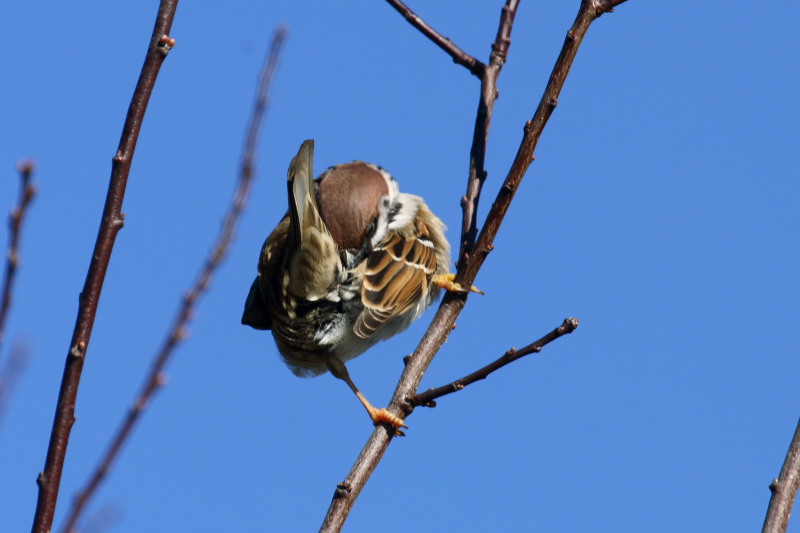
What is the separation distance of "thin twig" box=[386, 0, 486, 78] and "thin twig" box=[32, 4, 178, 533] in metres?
2.26

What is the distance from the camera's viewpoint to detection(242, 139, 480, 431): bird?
495cm

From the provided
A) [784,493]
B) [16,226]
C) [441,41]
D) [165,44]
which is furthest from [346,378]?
[16,226]

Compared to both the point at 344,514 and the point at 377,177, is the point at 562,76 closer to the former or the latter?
the point at 344,514

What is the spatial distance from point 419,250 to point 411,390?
6.57 feet

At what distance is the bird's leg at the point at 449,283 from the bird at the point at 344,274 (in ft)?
0.05

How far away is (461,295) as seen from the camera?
11.9 ft

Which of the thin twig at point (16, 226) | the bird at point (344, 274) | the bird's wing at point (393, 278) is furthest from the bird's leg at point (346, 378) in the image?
the thin twig at point (16, 226)

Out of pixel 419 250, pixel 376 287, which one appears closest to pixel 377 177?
pixel 419 250

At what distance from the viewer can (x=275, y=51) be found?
2.05m

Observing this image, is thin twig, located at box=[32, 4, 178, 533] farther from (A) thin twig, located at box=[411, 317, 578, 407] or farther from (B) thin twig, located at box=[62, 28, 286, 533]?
(A) thin twig, located at box=[411, 317, 578, 407]

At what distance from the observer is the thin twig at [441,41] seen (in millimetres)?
4211

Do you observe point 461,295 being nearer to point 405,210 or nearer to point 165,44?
point 165,44

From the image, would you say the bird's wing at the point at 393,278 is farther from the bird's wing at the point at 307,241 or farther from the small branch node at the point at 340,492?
the small branch node at the point at 340,492

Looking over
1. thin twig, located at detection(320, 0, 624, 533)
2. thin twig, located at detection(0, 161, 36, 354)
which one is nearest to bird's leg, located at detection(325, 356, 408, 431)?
thin twig, located at detection(320, 0, 624, 533)
